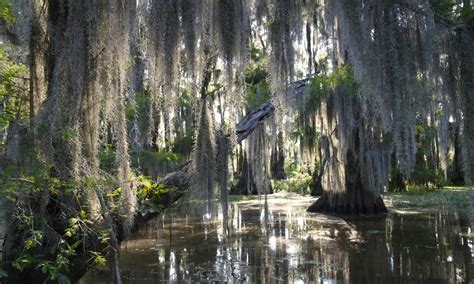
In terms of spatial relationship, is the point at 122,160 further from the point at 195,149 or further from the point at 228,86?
the point at 195,149

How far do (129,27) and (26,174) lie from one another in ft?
5.36

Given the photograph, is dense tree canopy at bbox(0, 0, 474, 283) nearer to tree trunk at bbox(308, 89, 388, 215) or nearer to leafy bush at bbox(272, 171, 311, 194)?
tree trunk at bbox(308, 89, 388, 215)

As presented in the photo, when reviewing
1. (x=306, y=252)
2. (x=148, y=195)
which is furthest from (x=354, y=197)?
(x=148, y=195)

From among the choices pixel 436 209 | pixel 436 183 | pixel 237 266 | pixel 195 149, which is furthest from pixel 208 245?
pixel 436 183

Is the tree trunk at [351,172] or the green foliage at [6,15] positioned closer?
the green foliage at [6,15]

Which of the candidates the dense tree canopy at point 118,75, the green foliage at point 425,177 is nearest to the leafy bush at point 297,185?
the green foliage at point 425,177

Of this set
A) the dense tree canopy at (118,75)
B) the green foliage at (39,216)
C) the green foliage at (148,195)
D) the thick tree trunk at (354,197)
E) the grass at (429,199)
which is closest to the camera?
the green foliage at (39,216)

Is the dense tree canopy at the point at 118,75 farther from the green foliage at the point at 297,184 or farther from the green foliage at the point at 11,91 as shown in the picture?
the green foliage at the point at 297,184

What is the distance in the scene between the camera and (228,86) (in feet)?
15.6

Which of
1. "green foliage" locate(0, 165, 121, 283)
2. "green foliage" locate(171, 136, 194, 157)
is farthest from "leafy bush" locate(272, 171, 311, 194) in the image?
"green foliage" locate(0, 165, 121, 283)

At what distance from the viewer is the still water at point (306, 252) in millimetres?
6406

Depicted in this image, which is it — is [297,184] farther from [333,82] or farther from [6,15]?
[6,15]

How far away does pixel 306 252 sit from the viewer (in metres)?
8.11

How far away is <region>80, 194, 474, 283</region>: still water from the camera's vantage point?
21.0 feet
